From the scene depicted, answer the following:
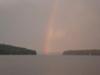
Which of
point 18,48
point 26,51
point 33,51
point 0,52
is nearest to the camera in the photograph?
point 0,52

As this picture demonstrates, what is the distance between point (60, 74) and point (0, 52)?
4533 centimetres

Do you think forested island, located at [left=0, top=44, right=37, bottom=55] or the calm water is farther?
forested island, located at [left=0, top=44, right=37, bottom=55]

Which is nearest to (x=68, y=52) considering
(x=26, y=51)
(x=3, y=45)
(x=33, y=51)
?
(x=33, y=51)

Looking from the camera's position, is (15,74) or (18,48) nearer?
(15,74)

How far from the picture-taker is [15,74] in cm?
1254

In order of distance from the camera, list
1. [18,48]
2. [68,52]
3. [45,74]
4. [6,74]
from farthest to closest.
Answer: [68,52], [18,48], [45,74], [6,74]

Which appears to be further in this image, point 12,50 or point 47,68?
point 12,50

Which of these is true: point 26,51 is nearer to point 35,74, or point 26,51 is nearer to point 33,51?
point 33,51

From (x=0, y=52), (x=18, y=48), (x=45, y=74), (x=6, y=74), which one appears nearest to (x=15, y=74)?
(x=6, y=74)

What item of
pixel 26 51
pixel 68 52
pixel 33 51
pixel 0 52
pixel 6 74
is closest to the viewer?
pixel 6 74

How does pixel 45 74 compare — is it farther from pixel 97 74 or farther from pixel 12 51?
pixel 12 51

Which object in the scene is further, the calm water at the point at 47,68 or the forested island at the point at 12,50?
the forested island at the point at 12,50

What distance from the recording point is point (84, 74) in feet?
43.8

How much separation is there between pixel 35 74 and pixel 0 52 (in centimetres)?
4556
